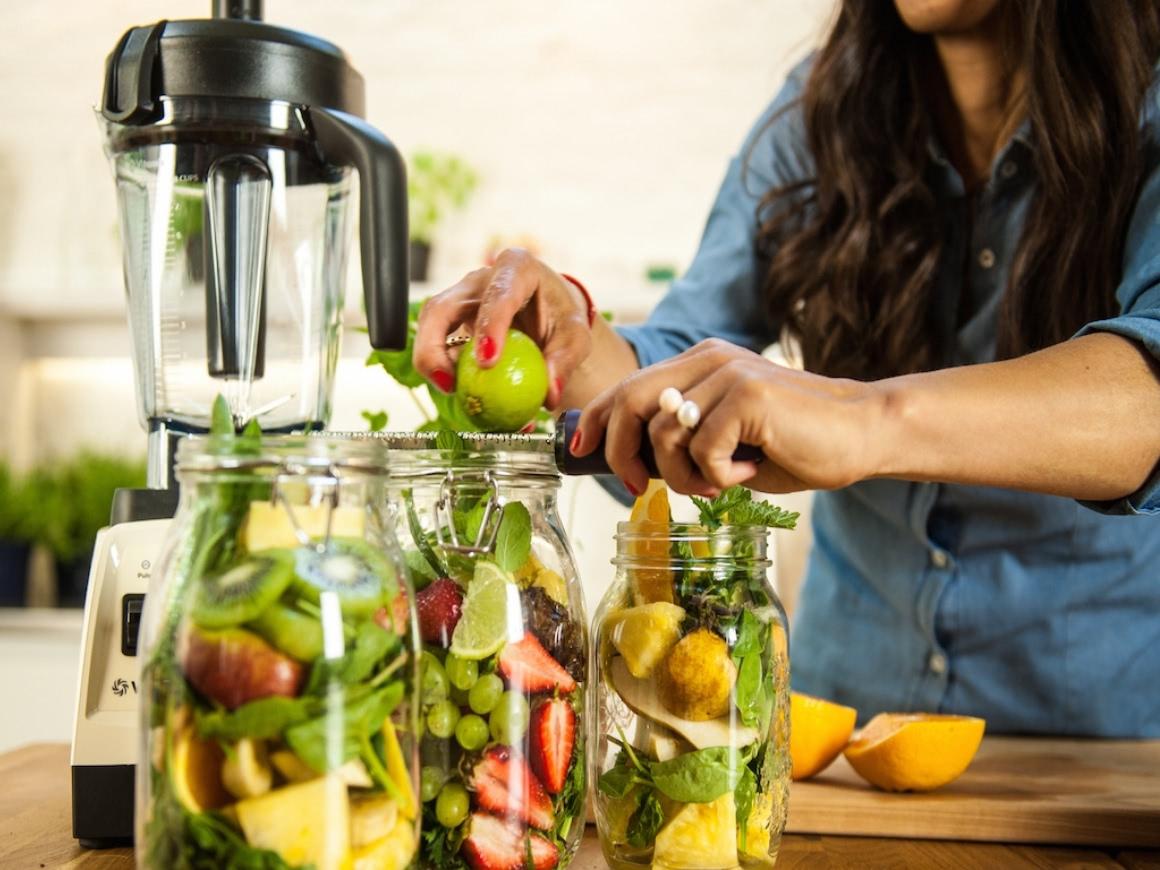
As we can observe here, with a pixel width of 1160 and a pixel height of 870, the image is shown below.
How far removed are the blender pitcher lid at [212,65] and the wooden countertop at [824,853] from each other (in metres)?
0.46

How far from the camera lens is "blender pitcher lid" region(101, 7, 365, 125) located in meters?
0.73

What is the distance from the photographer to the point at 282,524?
1.53 ft

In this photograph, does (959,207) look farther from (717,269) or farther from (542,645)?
(542,645)

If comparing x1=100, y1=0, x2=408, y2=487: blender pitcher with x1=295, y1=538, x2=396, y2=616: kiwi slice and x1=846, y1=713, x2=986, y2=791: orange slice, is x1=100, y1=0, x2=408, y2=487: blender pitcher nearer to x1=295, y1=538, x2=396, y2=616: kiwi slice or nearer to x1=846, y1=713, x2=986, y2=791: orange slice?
x1=295, y1=538, x2=396, y2=616: kiwi slice

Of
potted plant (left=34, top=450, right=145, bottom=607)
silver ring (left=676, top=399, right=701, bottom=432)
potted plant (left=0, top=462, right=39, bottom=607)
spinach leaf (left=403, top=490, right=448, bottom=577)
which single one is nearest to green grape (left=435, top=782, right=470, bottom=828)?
spinach leaf (left=403, top=490, right=448, bottom=577)

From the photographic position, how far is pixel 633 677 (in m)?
0.61

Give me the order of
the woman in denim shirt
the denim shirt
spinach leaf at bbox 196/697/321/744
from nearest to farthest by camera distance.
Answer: spinach leaf at bbox 196/697/321/744 → the woman in denim shirt → the denim shirt

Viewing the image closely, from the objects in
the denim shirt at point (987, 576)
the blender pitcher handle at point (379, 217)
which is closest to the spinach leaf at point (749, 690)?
the blender pitcher handle at point (379, 217)

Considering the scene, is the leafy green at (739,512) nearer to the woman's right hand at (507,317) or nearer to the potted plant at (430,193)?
the woman's right hand at (507,317)

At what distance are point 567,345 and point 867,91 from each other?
0.52 metres

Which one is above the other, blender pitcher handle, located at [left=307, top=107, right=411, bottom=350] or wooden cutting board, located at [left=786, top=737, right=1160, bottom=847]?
blender pitcher handle, located at [left=307, top=107, right=411, bottom=350]

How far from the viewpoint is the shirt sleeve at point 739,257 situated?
1246 millimetres

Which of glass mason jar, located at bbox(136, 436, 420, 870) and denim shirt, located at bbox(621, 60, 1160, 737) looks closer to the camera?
glass mason jar, located at bbox(136, 436, 420, 870)

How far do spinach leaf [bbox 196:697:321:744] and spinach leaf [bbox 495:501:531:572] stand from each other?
0.50 ft
